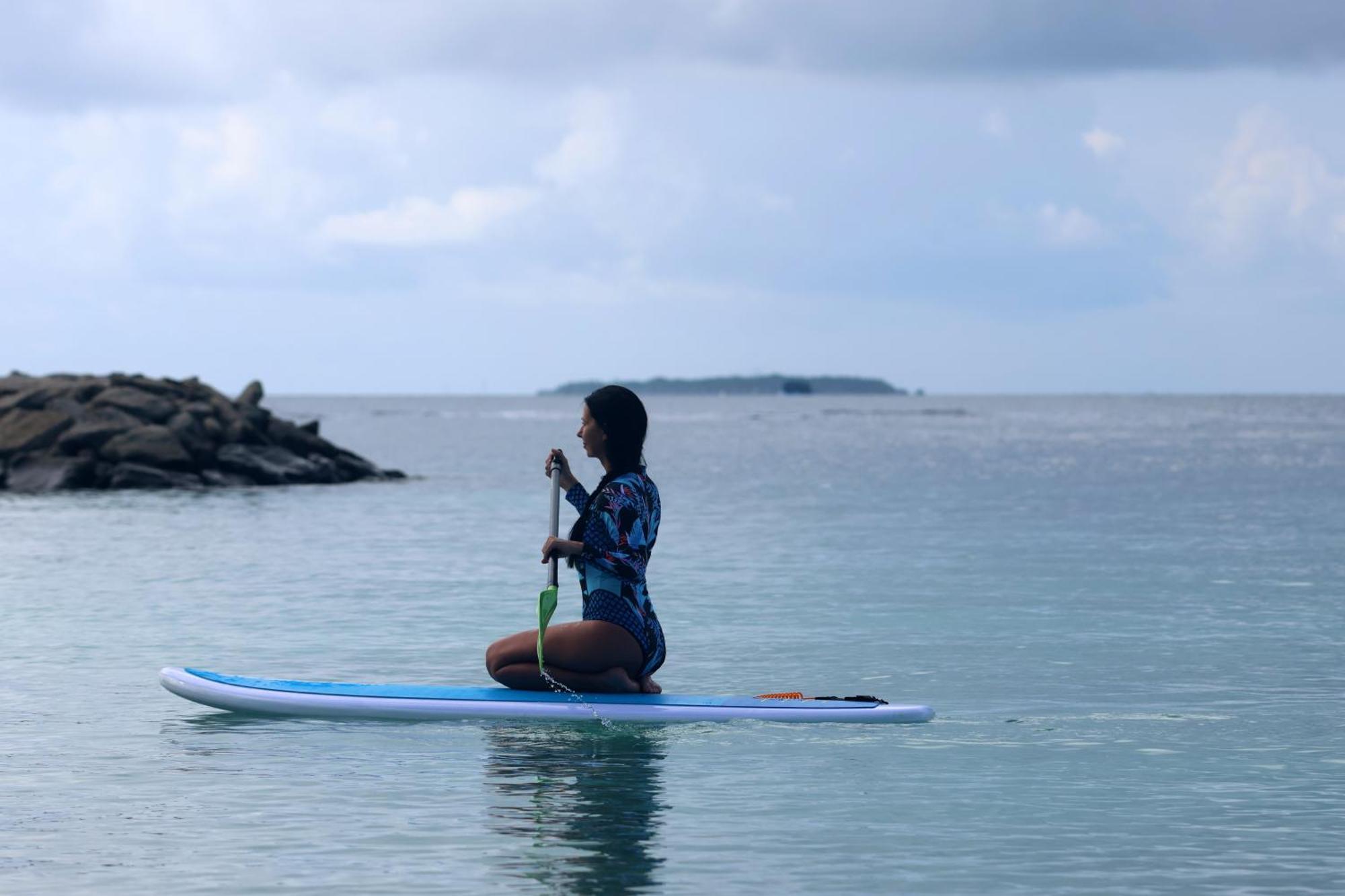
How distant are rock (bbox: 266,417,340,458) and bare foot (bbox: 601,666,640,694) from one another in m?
40.5

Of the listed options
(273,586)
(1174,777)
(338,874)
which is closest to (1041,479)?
(273,586)

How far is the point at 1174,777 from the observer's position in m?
10.8

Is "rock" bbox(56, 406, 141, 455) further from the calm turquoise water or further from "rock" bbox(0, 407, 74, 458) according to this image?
the calm turquoise water

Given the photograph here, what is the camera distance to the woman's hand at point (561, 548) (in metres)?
10.8

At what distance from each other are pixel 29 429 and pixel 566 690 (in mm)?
38124

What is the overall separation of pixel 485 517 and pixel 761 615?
18.2 m

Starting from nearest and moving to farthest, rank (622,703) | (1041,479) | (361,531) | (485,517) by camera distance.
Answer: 1. (622,703)
2. (361,531)
3. (485,517)
4. (1041,479)

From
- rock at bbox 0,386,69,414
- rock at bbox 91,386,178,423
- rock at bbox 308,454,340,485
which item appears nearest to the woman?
rock at bbox 91,386,178,423

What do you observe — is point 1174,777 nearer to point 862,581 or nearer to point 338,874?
point 338,874

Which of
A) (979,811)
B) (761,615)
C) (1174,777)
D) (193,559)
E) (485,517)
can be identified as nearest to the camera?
(979,811)

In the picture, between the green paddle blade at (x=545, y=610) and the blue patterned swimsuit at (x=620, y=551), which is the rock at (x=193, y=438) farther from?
the blue patterned swimsuit at (x=620, y=551)

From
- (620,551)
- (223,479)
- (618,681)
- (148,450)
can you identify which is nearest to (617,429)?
(620,551)

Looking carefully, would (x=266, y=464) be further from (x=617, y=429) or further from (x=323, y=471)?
(x=617, y=429)

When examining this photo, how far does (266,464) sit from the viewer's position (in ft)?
157
